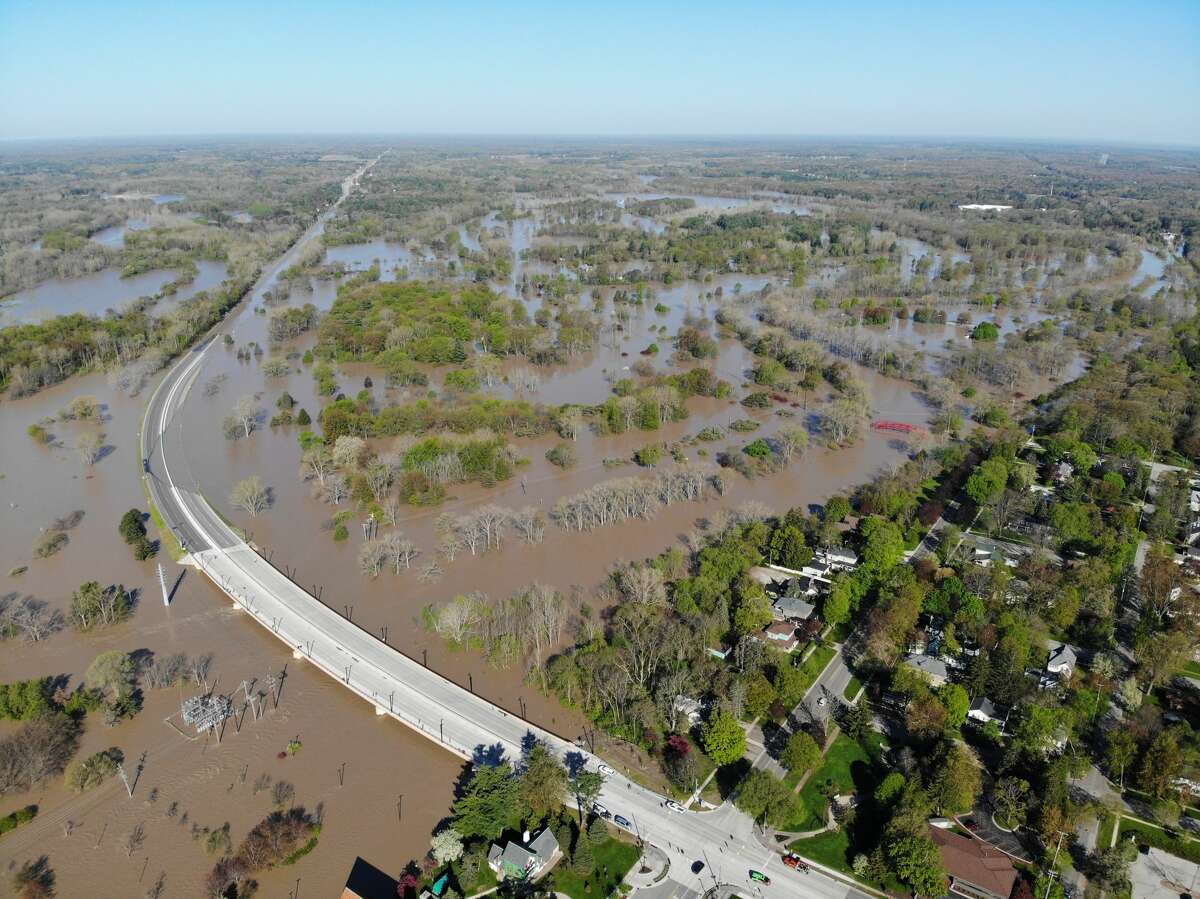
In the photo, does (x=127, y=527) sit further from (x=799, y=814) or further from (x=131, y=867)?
(x=799, y=814)

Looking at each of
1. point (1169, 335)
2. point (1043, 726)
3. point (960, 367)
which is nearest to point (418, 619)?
point (1043, 726)

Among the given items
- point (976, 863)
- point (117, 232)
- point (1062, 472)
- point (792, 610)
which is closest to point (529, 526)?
point (792, 610)

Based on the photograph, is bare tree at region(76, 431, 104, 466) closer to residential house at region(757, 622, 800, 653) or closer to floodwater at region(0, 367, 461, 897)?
floodwater at region(0, 367, 461, 897)

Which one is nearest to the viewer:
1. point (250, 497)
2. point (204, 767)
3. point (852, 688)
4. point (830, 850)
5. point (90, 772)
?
point (830, 850)

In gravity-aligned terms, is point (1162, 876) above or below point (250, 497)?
below

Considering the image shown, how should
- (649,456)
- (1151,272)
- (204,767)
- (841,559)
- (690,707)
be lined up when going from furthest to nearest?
(1151,272), (649,456), (841,559), (690,707), (204,767)

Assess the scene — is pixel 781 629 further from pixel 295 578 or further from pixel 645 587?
pixel 295 578

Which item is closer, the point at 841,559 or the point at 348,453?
the point at 841,559
